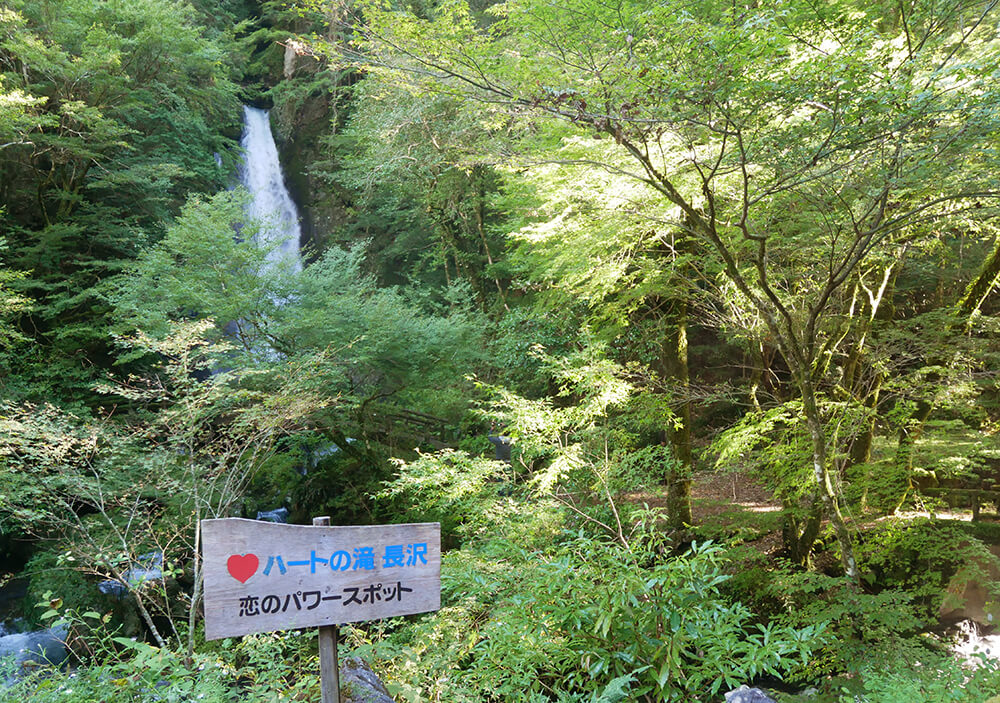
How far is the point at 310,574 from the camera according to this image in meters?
2.06

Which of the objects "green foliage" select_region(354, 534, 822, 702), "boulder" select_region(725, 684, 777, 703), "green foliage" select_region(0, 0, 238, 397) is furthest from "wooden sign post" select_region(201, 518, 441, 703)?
"green foliage" select_region(0, 0, 238, 397)

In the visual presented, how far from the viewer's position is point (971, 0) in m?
3.63

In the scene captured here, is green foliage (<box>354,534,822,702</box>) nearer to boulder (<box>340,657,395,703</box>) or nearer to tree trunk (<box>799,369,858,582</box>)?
boulder (<box>340,657,395,703</box>)

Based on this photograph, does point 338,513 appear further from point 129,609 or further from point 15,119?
point 15,119

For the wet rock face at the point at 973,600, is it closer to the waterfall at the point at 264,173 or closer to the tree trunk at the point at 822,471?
the tree trunk at the point at 822,471

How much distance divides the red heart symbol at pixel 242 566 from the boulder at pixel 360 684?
Answer: 3.69 ft

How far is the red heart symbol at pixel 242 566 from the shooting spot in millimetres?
1940

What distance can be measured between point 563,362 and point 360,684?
14.2 feet

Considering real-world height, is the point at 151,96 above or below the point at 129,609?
above

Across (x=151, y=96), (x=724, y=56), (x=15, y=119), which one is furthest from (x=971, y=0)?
(x=151, y=96)

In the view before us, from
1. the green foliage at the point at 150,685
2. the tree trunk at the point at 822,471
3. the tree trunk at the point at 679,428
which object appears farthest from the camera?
the tree trunk at the point at 679,428

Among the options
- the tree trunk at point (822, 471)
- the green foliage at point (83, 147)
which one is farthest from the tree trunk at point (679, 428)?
the green foliage at point (83, 147)

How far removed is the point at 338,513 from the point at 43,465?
13.4 feet

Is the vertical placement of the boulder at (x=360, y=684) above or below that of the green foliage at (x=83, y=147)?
below
